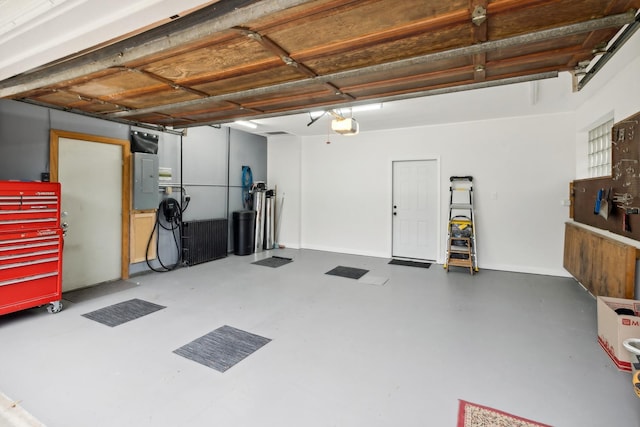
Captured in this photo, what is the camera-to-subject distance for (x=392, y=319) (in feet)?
11.2

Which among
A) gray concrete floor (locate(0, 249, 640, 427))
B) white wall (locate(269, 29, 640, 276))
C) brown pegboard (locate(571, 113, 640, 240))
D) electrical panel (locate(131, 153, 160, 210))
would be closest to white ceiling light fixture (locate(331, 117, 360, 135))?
white wall (locate(269, 29, 640, 276))

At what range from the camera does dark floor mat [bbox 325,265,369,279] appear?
527 centimetres

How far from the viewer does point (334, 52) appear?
214 cm

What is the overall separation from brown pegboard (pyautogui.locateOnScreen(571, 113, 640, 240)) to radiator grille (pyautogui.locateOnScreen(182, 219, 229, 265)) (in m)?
6.07

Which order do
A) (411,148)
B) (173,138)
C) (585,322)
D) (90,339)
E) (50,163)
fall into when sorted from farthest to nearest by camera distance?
1. (411,148)
2. (173,138)
3. (50,163)
4. (585,322)
5. (90,339)

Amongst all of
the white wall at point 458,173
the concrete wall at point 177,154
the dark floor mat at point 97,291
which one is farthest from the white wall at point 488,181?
the dark floor mat at point 97,291

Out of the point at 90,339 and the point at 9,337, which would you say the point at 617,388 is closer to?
the point at 90,339

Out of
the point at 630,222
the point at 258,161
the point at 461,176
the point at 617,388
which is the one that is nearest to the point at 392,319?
the point at 617,388

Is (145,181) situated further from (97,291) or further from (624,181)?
(624,181)

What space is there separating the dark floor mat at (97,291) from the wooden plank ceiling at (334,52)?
2.47 meters

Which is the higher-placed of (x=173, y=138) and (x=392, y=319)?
(x=173, y=138)

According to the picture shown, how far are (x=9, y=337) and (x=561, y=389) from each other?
467 centimetres

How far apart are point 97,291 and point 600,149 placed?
7.41m

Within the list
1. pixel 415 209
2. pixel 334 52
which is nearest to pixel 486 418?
pixel 334 52
